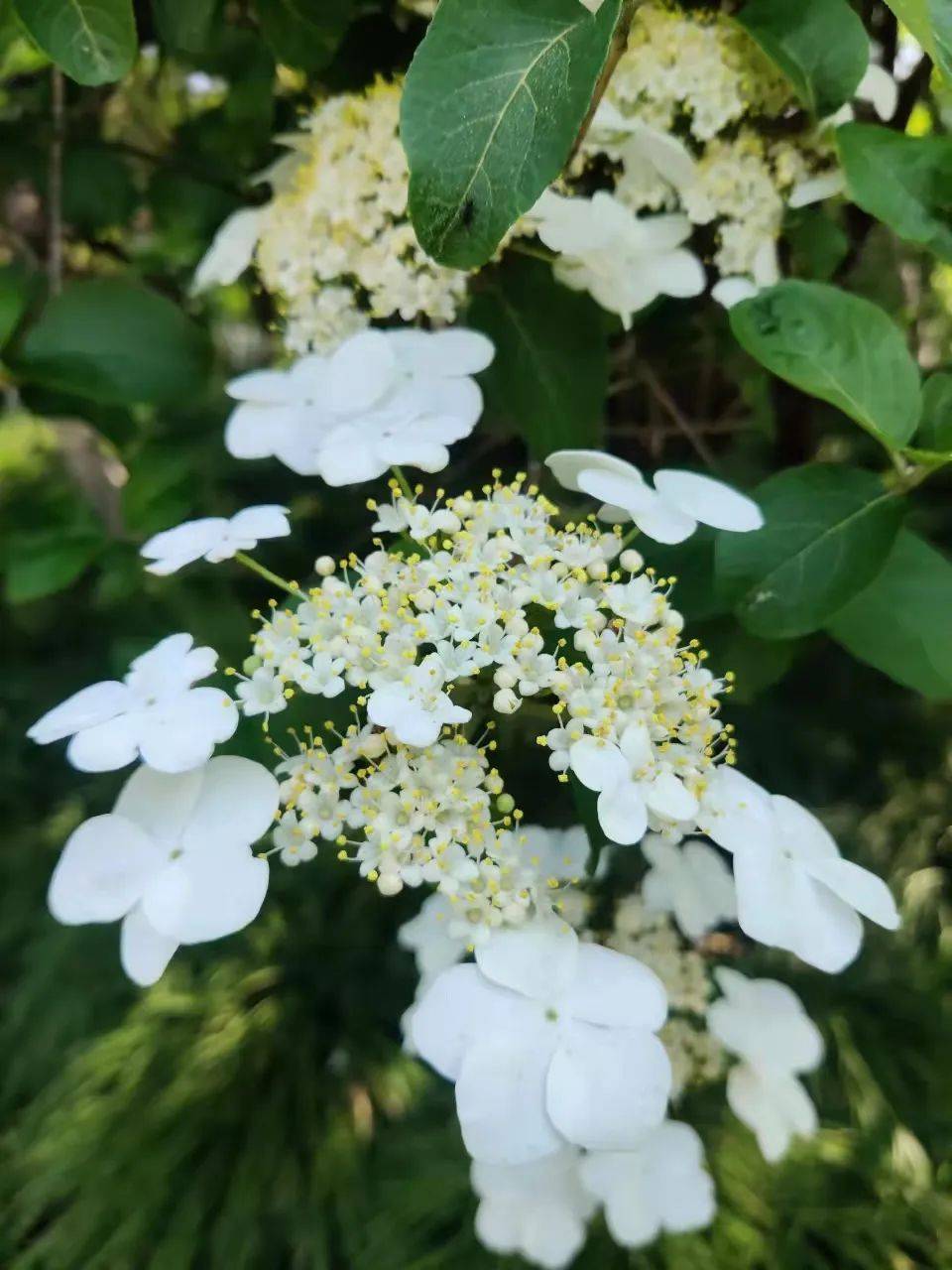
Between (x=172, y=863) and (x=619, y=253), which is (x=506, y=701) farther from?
(x=619, y=253)

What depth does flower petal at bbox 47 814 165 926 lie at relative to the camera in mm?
368

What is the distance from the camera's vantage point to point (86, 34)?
1.42 feet

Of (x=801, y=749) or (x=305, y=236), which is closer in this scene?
(x=305, y=236)

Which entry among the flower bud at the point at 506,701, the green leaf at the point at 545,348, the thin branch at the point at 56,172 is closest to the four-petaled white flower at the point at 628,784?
the flower bud at the point at 506,701

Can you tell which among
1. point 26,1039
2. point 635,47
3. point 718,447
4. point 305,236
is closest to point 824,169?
point 635,47

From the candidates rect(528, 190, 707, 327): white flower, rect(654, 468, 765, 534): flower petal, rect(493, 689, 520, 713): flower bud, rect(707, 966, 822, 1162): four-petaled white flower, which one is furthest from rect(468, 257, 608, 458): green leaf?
rect(707, 966, 822, 1162): four-petaled white flower

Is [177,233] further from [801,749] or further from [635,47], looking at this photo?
[801,749]

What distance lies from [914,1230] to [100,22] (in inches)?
41.4

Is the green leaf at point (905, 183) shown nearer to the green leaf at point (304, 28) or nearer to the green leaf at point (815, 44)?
the green leaf at point (815, 44)

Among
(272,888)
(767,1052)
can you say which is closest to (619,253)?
(767,1052)

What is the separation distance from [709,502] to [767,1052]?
39cm

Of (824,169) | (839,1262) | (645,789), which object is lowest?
(839,1262)

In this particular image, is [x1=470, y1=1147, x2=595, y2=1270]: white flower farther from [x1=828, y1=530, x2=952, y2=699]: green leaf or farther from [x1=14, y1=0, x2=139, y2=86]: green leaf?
[x1=14, y1=0, x2=139, y2=86]: green leaf

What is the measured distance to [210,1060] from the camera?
3.40 feet
